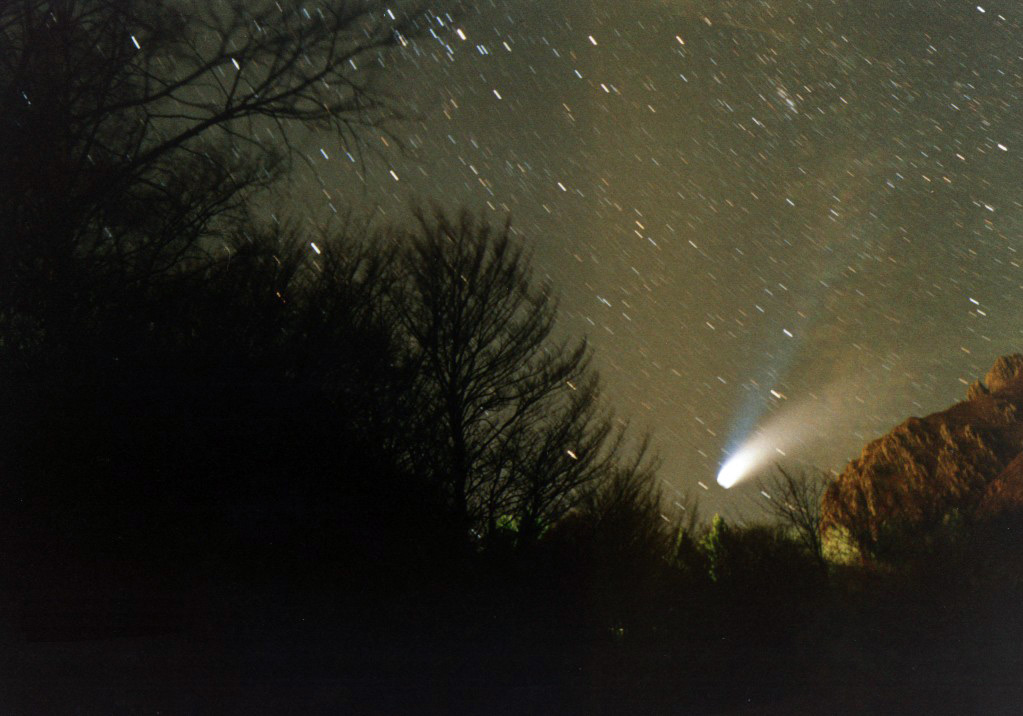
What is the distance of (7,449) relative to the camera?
5.95 meters

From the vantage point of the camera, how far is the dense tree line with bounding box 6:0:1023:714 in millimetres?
5863

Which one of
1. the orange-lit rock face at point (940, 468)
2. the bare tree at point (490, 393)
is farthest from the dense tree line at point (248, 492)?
the orange-lit rock face at point (940, 468)

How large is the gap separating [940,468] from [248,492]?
37672 mm

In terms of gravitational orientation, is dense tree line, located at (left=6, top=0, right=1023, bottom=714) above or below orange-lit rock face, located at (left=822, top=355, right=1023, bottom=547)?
below

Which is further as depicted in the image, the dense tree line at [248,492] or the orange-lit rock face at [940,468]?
the orange-lit rock face at [940,468]

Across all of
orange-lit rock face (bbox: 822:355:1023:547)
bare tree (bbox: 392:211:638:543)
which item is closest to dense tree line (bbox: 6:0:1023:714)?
bare tree (bbox: 392:211:638:543)

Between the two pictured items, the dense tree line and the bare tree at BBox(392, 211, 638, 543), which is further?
the bare tree at BBox(392, 211, 638, 543)

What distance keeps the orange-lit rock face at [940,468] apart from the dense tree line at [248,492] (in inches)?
439

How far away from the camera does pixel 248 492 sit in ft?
25.0

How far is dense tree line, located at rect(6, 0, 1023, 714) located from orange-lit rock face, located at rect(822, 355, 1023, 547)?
11.2 m

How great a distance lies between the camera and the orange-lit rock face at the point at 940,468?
22453 mm

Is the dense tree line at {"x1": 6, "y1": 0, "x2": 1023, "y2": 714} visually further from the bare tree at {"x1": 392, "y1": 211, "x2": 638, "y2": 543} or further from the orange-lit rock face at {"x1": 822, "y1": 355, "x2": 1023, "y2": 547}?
the orange-lit rock face at {"x1": 822, "y1": 355, "x2": 1023, "y2": 547}

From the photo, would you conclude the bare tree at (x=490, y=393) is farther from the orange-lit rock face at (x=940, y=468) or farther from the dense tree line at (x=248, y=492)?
the orange-lit rock face at (x=940, y=468)

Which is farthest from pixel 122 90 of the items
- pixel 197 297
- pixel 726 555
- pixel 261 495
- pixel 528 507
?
pixel 726 555
